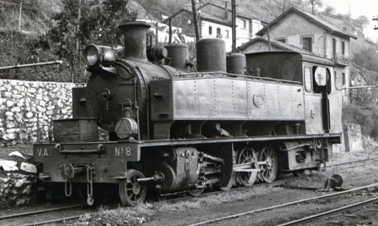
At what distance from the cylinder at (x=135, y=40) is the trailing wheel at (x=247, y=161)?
3.43m

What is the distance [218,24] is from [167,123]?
44.3m

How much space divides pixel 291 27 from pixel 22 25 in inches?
1009

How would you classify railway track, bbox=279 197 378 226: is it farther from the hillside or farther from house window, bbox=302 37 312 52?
house window, bbox=302 37 312 52

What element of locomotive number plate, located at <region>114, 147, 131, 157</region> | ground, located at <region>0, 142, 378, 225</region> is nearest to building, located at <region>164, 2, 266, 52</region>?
ground, located at <region>0, 142, 378, 225</region>

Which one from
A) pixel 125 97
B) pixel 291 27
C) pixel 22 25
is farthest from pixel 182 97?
pixel 291 27

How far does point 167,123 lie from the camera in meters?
8.85

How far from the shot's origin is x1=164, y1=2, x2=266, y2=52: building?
47.9m

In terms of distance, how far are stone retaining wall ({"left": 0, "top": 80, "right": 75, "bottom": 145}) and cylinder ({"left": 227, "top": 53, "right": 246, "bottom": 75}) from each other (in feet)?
16.0

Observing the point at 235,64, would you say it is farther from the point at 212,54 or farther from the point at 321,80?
the point at 321,80

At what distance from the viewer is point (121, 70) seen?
9.04m

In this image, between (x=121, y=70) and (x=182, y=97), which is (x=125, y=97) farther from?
(x=182, y=97)

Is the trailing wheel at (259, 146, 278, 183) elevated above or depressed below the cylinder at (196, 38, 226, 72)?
below

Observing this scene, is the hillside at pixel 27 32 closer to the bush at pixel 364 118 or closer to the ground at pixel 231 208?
the ground at pixel 231 208

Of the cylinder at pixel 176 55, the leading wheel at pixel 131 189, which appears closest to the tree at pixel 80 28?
the cylinder at pixel 176 55
